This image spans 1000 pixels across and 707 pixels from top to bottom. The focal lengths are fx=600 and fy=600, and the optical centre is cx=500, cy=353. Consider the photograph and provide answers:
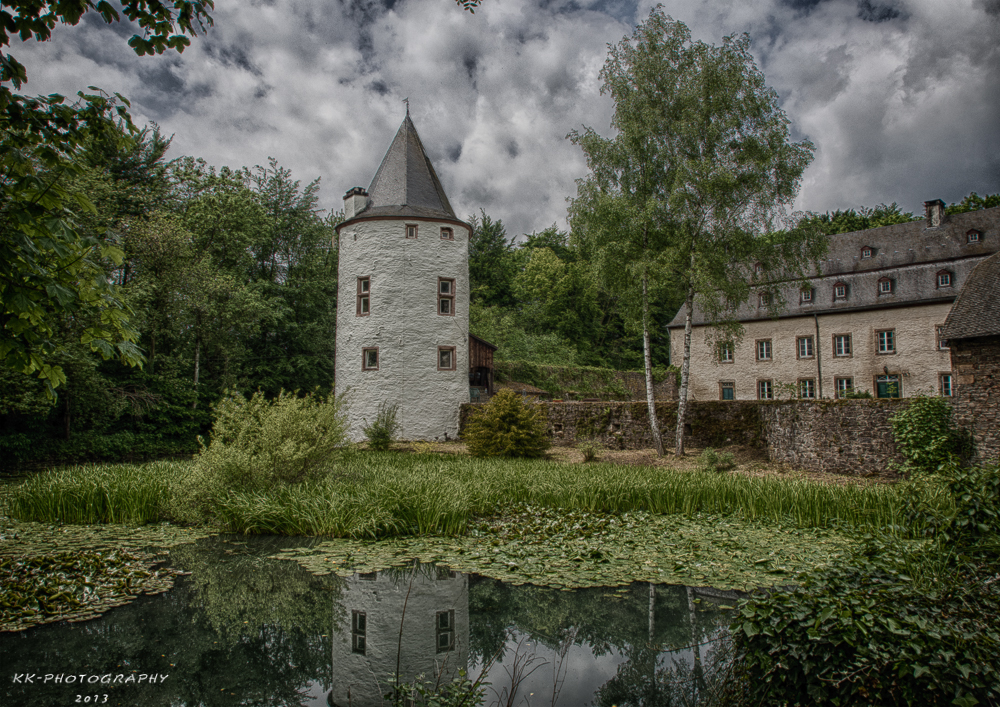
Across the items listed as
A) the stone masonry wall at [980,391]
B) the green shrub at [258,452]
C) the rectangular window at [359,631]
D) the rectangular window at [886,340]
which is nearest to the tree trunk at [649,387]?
the stone masonry wall at [980,391]

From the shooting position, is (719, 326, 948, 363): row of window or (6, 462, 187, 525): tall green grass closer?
(6, 462, 187, 525): tall green grass

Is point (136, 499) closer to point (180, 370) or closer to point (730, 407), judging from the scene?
point (730, 407)

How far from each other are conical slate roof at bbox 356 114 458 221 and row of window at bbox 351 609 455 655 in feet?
60.8

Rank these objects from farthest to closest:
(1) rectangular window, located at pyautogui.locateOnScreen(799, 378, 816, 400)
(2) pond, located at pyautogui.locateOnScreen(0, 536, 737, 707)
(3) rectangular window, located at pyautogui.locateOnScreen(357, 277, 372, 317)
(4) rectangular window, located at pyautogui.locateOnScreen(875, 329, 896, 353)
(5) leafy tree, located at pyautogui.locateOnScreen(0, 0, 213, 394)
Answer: (1) rectangular window, located at pyautogui.locateOnScreen(799, 378, 816, 400), (4) rectangular window, located at pyautogui.locateOnScreen(875, 329, 896, 353), (3) rectangular window, located at pyautogui.locateOnScreen(357, 277, 372, 317), (2) pond, located at pyautogui.locateOnScreen(0, 536, 737, 707), (5) leafy tree, located at pyautogui.locateOnScreen(0, 0, 213, 394)

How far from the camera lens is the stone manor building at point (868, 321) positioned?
982 inches

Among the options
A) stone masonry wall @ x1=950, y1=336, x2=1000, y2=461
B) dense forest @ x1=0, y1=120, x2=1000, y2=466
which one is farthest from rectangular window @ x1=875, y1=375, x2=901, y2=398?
stone masonry wall @ x1=950, y1=336, x2=1000, y2=461

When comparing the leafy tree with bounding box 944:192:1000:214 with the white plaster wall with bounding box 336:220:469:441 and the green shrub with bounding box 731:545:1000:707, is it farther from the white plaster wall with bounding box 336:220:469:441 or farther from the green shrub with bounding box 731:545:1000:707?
the green shrub with bounding box 731:545:1000:707

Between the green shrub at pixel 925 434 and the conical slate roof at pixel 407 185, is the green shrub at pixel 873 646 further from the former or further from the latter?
the conical slate roof at pixel 407 185

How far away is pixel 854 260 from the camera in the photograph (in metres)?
28.3

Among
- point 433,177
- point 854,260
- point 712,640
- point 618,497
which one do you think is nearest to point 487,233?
point 433,177

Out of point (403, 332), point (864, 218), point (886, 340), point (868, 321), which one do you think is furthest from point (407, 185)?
point (864, 218)

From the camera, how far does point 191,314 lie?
22984 millimetres

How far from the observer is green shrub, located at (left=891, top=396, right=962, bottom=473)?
11586 mm

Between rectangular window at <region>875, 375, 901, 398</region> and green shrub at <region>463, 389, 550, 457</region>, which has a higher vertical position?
rectangular window at <region>875, 375, 901, 398</region>
